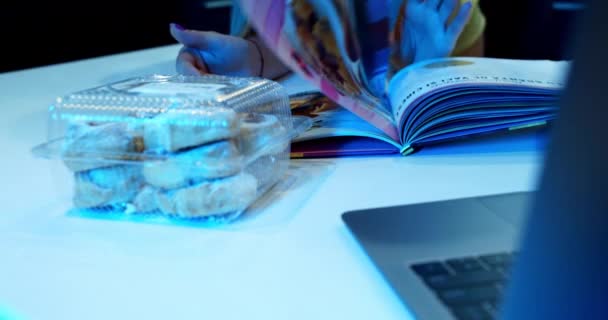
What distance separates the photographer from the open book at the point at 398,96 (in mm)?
609

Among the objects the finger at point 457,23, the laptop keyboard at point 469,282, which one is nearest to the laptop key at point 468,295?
the laptop keyboard at point 469,282

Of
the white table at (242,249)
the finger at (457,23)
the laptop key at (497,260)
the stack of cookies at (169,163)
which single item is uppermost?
the finger at (457,23)

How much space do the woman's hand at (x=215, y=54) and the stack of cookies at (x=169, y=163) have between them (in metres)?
0.34

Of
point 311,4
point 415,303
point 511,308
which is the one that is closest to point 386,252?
point 415,303

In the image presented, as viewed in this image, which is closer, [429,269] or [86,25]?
[429,269]

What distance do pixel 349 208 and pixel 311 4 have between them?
230 millimetres

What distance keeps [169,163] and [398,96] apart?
0.32 metres

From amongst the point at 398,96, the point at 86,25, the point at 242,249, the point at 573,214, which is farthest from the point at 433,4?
the point at 86,25

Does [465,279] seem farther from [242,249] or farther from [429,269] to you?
[242,249]

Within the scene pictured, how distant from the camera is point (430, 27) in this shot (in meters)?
0.91

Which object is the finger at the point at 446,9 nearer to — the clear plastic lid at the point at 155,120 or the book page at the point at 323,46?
the book page at the point at 323,46

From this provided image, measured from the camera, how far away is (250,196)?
494 millimetres

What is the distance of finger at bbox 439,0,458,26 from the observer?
88cm

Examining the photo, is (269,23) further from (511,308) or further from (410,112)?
(511,308)
